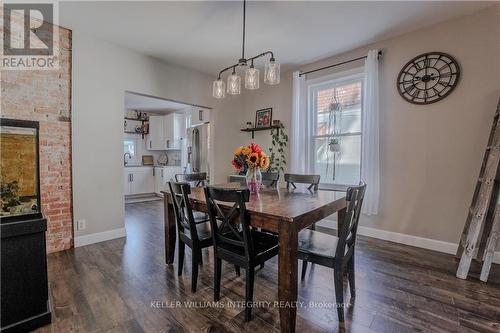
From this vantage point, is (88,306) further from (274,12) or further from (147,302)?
(274,12)

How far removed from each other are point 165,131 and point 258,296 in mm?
5916

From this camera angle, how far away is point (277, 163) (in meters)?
4.41

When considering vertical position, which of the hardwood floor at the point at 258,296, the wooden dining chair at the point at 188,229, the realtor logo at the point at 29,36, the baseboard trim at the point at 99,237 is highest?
the realtor logo at the point at 29,36

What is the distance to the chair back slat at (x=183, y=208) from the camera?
1.95 m

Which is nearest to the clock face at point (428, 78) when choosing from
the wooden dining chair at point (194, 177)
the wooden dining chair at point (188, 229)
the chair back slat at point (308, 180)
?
the chair back slat at point (308, 180)

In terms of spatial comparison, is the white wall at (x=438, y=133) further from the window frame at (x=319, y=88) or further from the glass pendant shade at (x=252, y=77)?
the glass pendant shade at (x=252, y=77)

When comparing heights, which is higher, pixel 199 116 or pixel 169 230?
pixel 199 116

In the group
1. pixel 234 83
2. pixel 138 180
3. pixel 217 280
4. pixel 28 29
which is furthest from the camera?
pixel 138 180

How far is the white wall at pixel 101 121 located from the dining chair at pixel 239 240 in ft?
7.16

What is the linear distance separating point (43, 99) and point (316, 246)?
3.32m

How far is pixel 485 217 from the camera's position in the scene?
2.41 m

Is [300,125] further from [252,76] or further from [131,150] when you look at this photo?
[131,150]

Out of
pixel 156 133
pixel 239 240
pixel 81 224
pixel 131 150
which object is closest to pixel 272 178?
pixel 239 240

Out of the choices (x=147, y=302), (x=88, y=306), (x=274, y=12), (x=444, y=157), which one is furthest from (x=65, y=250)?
(x=444, y=157)
